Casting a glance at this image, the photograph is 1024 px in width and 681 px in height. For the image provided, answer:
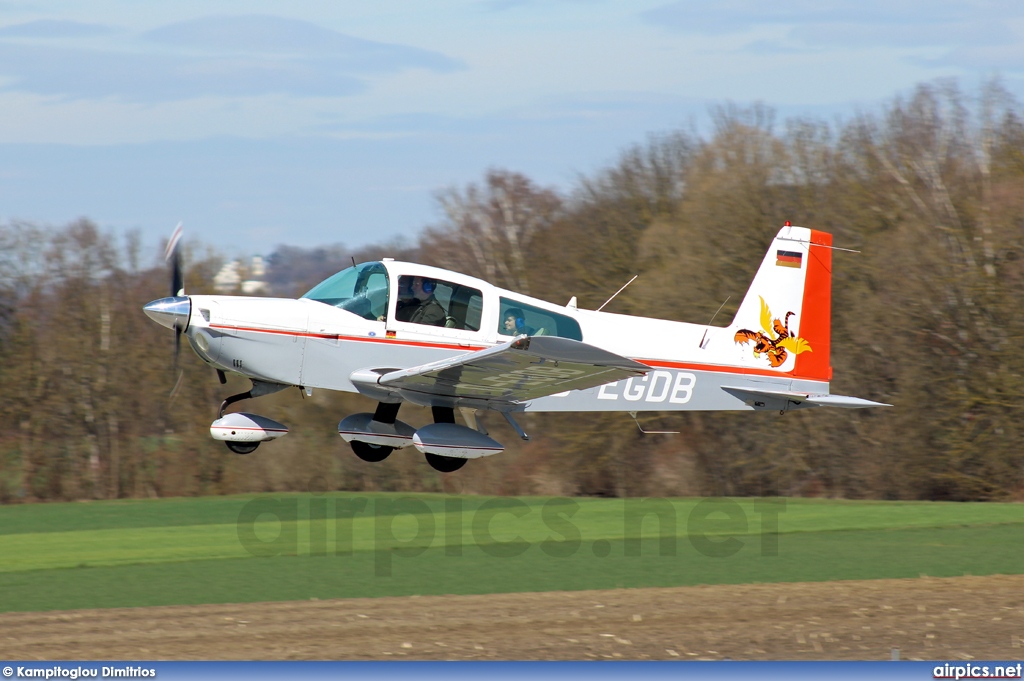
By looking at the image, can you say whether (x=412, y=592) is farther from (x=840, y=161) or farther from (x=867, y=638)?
(x=840, y=161)

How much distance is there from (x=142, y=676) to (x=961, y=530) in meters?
16.2

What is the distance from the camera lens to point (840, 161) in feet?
91.6

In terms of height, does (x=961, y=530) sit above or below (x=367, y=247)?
below

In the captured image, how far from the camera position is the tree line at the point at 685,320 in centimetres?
2430

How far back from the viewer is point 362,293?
10555 millimetres

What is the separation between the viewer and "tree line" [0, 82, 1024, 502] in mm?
24297

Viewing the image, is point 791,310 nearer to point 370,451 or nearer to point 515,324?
point 515,324

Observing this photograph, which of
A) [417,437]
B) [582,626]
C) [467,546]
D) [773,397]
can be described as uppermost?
[773,397]

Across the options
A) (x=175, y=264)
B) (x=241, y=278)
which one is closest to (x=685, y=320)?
(x=241, y=278)

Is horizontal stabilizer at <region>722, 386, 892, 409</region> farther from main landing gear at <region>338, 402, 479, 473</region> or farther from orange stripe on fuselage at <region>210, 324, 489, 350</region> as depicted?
orange stripe on fuselage at <region>210, 324, 489, 350</region>

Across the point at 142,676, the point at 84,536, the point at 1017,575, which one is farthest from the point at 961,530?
the point at 84,536

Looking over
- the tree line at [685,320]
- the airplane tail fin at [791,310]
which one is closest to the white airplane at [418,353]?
the airplane tail fin at [791,310]

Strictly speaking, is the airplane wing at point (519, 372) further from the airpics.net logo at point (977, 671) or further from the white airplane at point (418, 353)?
the airpics.net logo at point (977, 671)

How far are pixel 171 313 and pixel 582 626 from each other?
6.94 m
